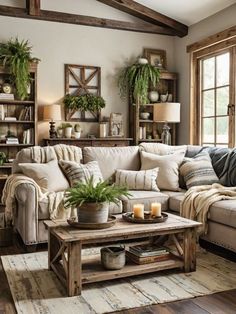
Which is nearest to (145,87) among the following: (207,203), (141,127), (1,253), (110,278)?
(141,127)

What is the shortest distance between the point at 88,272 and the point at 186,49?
15.4 feet

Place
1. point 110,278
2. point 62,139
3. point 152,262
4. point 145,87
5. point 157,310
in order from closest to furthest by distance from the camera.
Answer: point 157,310, point 110,278, point 152,262, point 62,139, point 145,87

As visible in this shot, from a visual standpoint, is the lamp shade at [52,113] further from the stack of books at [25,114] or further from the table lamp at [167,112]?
the table lamp at [167,112]

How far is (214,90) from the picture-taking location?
580 cm

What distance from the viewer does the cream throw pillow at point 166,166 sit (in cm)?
419

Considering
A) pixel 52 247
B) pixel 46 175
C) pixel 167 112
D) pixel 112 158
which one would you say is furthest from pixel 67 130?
pixel 52 247

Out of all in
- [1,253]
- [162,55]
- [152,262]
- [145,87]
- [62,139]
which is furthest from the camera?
[162,55]

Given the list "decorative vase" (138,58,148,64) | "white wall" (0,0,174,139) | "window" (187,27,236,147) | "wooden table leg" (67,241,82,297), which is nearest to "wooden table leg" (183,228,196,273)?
"wooden table leg" (67,241,82,297)

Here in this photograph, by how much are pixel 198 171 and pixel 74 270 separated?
6.81 feet

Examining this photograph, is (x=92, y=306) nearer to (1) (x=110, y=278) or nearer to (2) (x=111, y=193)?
(1) (x=110, y=278)

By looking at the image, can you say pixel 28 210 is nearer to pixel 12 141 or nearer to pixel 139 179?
pixel 139 179

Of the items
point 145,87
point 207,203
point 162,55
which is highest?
point 162,55

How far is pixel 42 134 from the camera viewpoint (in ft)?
19.6

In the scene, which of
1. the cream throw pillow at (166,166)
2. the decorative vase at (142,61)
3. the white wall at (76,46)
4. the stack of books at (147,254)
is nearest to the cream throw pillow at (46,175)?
the cream throw pillow at (166,166)
